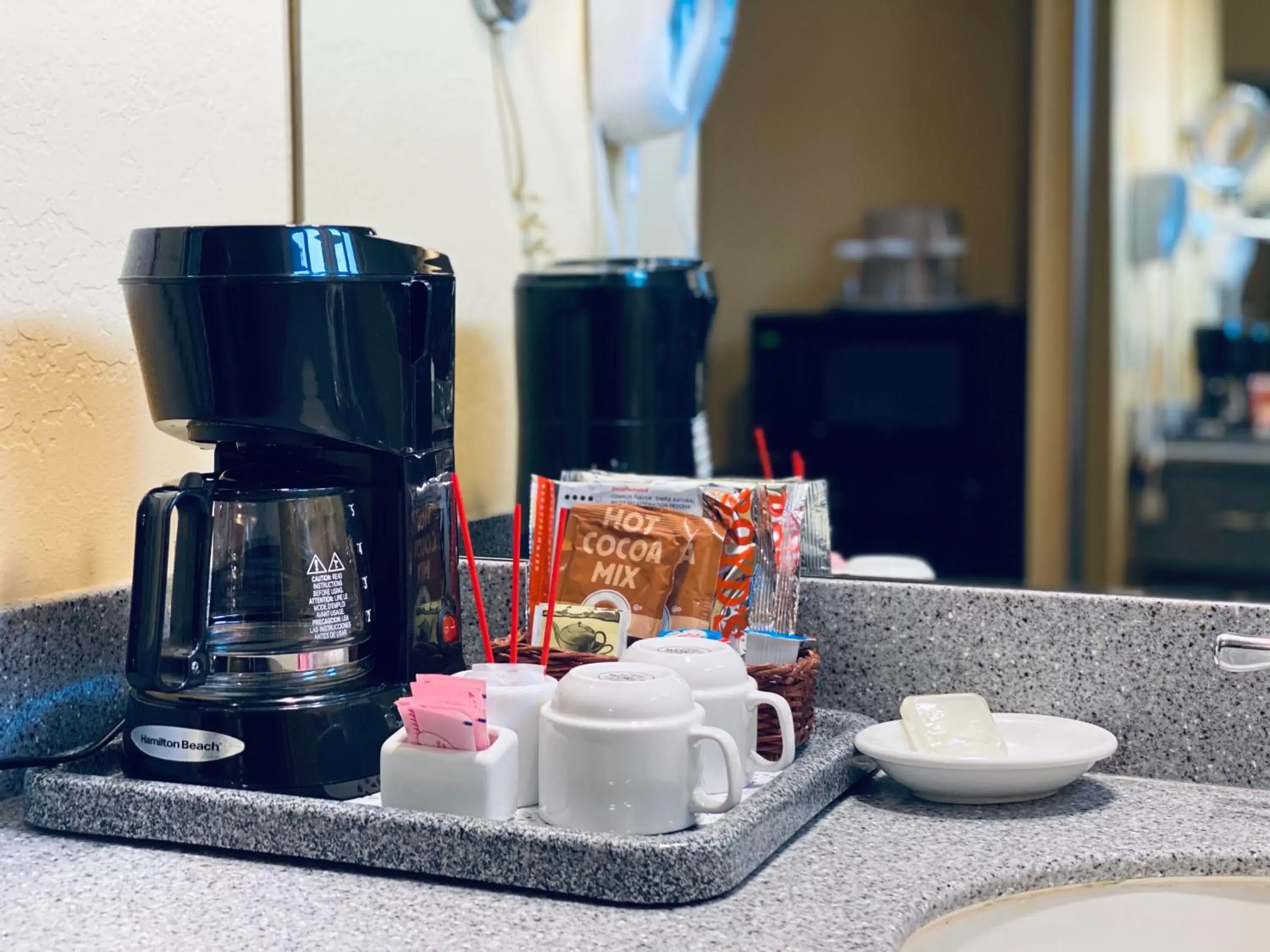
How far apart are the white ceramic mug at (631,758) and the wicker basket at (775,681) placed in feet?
0.36

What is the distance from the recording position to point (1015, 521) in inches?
43.8

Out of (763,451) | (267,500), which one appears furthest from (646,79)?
(267,500)

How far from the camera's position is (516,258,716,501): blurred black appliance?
3.78 ft

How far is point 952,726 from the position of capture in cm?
90

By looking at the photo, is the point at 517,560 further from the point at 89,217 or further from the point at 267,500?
the point at 89,217

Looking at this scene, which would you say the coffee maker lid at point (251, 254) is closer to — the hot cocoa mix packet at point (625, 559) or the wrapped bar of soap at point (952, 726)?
the hot cocoa mix packet at point (625, 559)

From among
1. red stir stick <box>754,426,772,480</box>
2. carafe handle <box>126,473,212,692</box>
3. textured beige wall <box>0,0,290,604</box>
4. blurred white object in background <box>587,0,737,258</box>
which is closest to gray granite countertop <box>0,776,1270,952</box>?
carafe handle <box>126,473,212,692</box>

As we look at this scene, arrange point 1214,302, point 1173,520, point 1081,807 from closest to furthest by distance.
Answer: point 1081,807, point 1173,520, point 1214,302

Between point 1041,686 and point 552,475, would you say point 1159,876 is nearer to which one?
point 1041,686

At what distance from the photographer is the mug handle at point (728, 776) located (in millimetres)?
756

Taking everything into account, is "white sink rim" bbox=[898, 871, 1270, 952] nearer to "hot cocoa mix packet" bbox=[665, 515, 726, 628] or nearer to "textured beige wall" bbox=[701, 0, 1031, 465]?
"hot cocoa mix packet" bbox=[665, 515, 726, 628]

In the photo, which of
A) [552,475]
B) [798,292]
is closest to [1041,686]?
[798,292]

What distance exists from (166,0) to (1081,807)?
90cm

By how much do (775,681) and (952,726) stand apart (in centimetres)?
13
